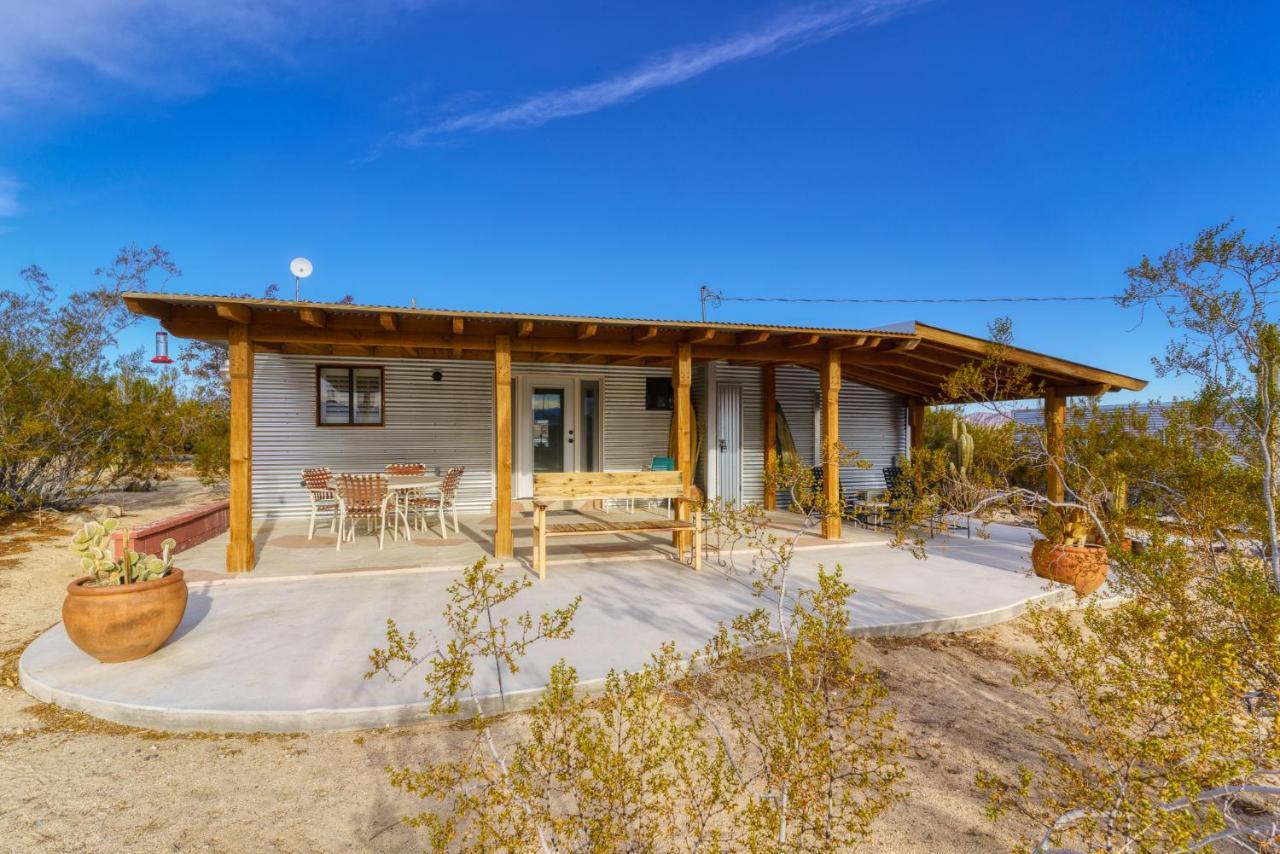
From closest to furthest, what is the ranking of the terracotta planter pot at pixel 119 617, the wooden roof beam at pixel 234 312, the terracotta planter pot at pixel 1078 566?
the terracotta planter pot at pixel 119 617, the wooden roof beam at pixel 234 312, the terracotta planter pot at pixel 1078 566

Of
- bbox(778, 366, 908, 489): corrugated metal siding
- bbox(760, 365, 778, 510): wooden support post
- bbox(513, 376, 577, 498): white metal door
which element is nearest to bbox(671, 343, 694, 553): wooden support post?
bbox(513, 376, 577, 498): white metal door

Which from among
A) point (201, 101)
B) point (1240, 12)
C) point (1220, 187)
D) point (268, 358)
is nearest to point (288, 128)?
point (201, 101)

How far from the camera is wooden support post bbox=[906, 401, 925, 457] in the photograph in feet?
35.3

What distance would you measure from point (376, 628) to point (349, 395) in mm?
5319

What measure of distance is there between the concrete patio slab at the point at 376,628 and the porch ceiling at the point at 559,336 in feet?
7.55

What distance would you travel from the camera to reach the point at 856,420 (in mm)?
10617

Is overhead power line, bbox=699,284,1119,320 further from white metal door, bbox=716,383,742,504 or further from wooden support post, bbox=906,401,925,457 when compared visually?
white metal door, bbox=716,383,742,504

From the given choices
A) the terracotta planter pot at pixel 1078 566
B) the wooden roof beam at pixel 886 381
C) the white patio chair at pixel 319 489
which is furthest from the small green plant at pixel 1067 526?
the white patio chair at pixel 319 489

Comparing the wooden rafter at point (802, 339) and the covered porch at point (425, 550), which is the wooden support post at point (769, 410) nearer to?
the covered porch at point (425, 550)

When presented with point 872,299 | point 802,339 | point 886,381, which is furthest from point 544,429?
point 872,299

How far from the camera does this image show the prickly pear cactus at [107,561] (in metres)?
3.42

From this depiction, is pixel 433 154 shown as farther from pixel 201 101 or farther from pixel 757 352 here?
pixel 757 352

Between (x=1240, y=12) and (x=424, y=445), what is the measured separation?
13.1 metres

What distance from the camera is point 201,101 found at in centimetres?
1138
